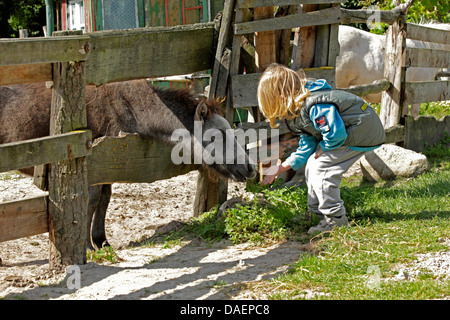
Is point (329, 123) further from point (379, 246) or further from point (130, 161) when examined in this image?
point (130, 161)

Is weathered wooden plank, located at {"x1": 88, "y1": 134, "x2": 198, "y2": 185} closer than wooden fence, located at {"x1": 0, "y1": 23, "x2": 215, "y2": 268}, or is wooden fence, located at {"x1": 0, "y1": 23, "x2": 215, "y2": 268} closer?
wooden fence, located at {"x1": 0, "y1": 23, "x2": 215, "y2": 268}

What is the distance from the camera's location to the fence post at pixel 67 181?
13.2 ft

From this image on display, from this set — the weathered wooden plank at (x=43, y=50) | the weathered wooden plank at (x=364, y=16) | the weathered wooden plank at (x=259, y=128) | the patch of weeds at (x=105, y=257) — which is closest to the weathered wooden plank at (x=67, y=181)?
the weathered wooden plank at (x=43, y=50)

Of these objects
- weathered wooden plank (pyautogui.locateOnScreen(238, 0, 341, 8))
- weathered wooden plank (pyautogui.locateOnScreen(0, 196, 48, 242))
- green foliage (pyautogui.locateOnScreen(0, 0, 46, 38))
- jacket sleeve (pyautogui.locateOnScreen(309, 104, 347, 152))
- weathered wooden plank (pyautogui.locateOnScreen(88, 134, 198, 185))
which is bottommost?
weathered wooden plank (pyautogui.locateOnScreen(0, 196, 48, 242))

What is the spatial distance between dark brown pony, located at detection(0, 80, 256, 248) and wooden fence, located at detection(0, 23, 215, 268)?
1.20 feet

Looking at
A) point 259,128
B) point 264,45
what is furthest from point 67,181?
point 264,45

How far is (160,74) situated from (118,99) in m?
0.58

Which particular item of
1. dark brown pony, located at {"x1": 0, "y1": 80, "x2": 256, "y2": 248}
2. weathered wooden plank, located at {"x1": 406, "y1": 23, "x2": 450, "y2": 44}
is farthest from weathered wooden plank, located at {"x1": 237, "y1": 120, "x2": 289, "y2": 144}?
weathered wooden plank, located at {"x1": 406, "y1": 23, "x2": 450, "y2": 44}

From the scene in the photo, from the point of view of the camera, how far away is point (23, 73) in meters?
3.80

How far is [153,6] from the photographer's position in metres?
15.1

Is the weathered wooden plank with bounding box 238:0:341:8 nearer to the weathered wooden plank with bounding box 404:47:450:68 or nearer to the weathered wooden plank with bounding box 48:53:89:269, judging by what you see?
the weathered wooden plank with bounding box 48:53:89:269

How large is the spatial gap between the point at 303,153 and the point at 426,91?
4.62m

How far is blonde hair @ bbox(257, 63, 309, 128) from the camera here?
4.51 metres

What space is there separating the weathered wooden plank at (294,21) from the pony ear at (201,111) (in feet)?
2.79
